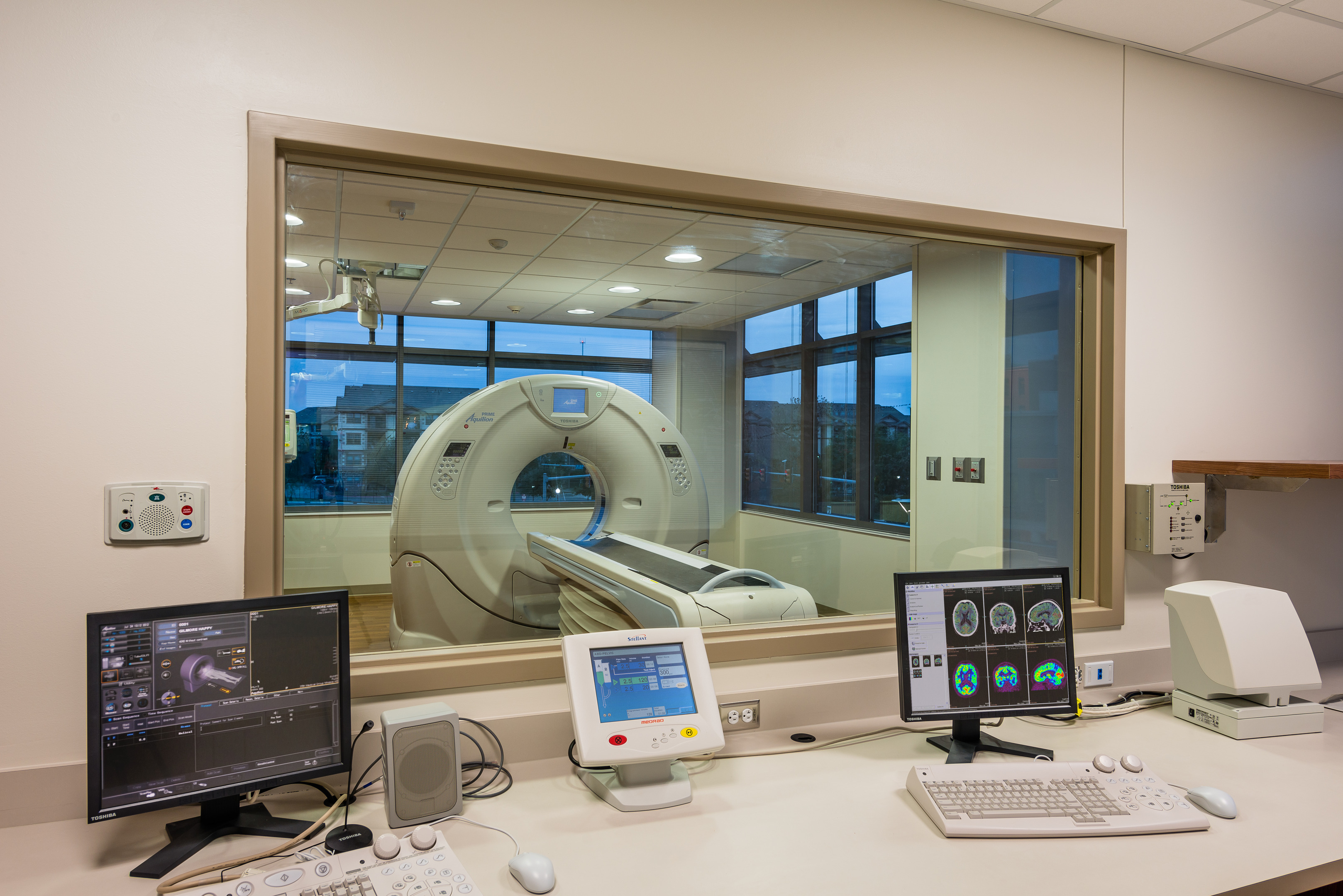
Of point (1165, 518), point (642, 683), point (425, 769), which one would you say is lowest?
point (425, 769)

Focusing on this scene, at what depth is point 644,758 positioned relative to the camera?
1420 millimetres

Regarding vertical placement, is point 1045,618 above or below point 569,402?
below

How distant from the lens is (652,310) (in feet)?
8.74

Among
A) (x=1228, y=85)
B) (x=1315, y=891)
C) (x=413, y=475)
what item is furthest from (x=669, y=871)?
(x=1228, y=85)

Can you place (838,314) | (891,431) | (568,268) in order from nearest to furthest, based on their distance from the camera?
(568,268), (891,431), (838,314)

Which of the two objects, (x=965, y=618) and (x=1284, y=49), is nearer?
(x=965, y=618)

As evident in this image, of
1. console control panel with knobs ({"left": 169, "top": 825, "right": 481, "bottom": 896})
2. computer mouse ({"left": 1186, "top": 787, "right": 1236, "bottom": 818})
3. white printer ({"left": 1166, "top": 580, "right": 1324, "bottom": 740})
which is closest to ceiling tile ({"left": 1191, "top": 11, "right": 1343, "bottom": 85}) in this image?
white printer ({"left": 1166, "top": 580, "right": 1324, "bottom": 740})

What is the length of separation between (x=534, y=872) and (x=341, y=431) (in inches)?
44.5

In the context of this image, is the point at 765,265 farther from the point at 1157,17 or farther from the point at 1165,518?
the point at 1165,518

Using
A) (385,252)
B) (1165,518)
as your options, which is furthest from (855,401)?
(385,252)

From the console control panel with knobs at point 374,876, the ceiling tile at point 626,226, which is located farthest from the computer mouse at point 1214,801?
the ceiling tile at point 626,226

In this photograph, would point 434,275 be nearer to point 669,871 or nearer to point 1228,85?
point 669,871

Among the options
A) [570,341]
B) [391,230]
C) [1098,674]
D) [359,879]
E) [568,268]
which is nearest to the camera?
[359,879]

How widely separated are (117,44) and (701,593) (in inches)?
69.0
